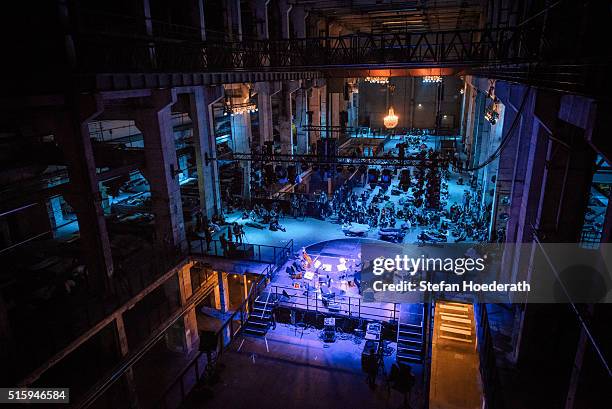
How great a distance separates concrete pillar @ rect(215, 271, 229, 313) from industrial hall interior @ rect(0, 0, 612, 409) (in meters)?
0.07

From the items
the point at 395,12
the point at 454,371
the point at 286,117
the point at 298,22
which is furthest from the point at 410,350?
the point at 395,12

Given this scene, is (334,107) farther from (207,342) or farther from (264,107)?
(207,342)

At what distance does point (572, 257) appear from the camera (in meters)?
8.07

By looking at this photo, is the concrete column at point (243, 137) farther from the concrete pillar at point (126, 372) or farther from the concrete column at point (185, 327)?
the concrete pillar at point (126, 372)

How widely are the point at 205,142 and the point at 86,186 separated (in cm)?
731

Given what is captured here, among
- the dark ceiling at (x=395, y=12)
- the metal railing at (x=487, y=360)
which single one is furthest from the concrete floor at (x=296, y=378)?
the dark ceiling at (x=395, y=12)

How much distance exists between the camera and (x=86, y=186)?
11.1 meters

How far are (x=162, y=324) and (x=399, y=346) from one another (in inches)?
317

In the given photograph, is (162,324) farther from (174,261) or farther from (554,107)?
(554,107)

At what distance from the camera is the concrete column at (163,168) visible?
13836 millimetres

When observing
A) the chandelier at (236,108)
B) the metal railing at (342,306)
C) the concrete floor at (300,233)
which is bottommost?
the metal railing at (342,306)

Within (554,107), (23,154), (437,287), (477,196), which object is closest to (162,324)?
(23,154)

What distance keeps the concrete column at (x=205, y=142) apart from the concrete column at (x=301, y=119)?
9.88 m

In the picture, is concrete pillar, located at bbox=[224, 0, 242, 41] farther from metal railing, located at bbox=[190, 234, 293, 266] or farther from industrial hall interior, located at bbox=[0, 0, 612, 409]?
metal railing, located at bbox=[190, 234, 293, 266]
